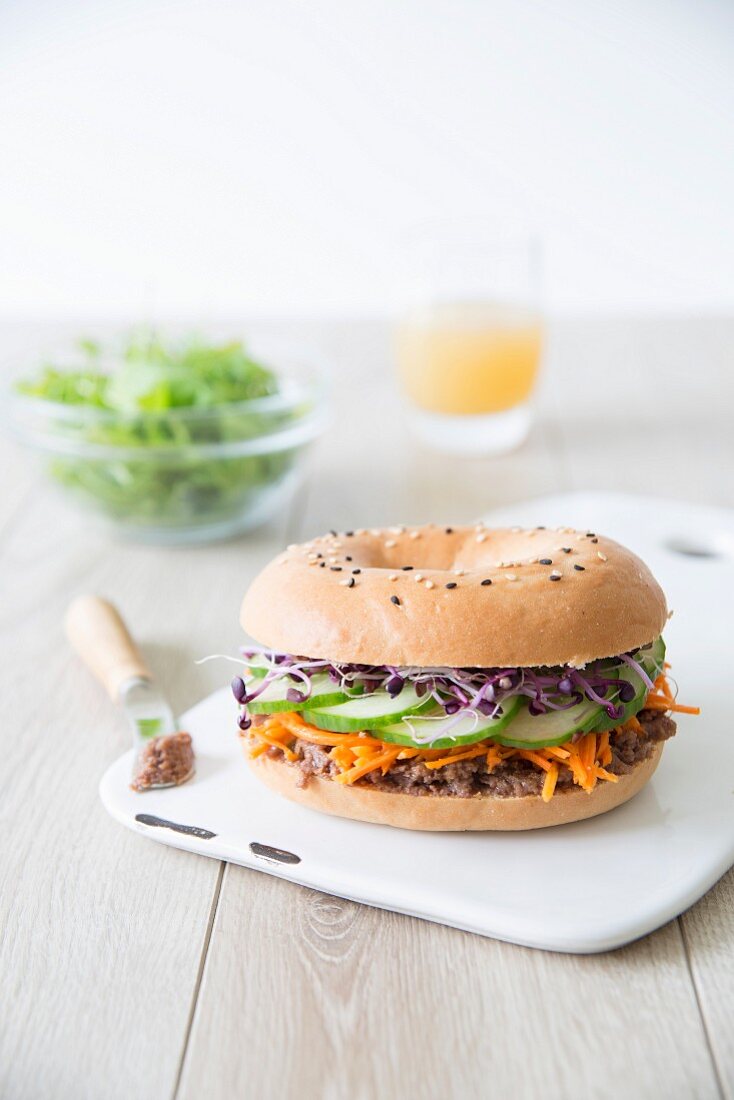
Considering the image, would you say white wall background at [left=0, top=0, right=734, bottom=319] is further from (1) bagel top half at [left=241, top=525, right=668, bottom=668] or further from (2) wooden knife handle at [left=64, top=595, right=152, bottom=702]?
(1) bagel top half at [left=241, top=525, right=668, bottom=668]

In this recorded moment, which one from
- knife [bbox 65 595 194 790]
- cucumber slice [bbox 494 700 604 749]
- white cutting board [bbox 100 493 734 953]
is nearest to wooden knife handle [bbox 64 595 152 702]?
knife [bbox 65 595 194 790]

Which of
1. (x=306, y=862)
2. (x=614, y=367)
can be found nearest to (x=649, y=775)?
(x=306, y=862)

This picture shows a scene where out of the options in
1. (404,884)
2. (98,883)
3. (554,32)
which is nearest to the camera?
(404,884)

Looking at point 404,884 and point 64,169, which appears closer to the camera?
point 404,884

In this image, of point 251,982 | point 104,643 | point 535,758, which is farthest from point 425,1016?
point 104,643

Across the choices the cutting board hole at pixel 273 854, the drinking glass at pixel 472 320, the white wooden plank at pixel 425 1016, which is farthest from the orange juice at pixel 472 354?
the white wooden plank at pixel 425 1016

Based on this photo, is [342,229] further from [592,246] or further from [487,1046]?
[487,1046]
